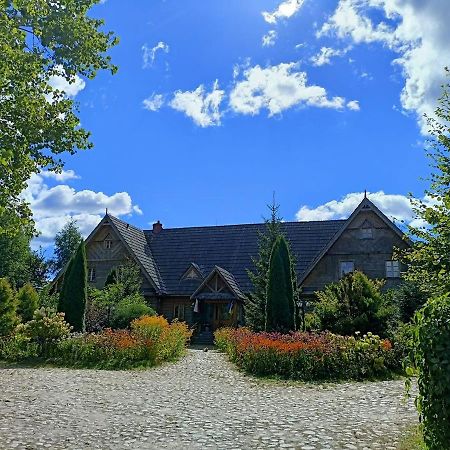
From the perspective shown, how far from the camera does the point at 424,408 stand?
4.36 metres

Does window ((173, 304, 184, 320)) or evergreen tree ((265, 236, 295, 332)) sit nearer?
evergreen tree ((265, 236, 295, 332))

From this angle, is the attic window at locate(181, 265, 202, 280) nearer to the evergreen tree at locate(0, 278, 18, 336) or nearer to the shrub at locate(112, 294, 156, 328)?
the shrub at locate(112, 294, 156, 328)

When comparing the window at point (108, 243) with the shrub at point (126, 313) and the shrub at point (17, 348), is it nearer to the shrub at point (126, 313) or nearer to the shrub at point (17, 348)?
the shrub at point (126, 313)

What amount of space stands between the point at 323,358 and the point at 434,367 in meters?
10.6

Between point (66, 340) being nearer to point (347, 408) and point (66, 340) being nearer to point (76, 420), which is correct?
point (76, 420)

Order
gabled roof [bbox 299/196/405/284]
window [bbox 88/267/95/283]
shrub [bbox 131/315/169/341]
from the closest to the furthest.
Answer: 1. shrub [bbox 131/315/169/341]
2. gabled roof [bbox 299/196/405/284]
3. window [bbox 88/267/95/283]

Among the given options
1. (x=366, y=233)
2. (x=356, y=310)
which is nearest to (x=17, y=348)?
(x=356, y=310)

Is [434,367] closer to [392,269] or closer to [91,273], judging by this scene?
[392,269]

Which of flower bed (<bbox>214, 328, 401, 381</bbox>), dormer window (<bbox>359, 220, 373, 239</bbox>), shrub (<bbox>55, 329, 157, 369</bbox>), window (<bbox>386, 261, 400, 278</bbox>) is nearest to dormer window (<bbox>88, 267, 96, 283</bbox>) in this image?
shrub (<bbox>55, 329, 157, 369</bbox>)

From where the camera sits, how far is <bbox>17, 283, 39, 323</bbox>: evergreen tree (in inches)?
1036

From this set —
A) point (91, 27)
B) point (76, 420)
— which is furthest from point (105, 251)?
point (76, 420)

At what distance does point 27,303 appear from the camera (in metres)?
26.8

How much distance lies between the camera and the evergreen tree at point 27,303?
26312 millimetres

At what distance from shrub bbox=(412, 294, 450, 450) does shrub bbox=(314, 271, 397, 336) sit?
13232mm
